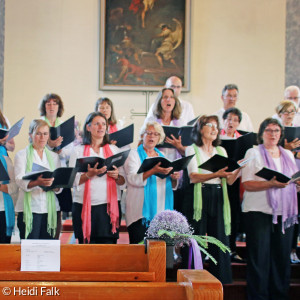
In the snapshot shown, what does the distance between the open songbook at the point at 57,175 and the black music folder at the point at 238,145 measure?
1405 mm

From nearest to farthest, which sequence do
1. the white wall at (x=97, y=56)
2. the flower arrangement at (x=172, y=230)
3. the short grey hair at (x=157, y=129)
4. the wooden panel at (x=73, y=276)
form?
the wooden panel at (x=73, y=276) < the flower arrangement at (x=172, y=230) < the short grey hair at (x=157, y=129) < the white wall at (x=97, y=56)

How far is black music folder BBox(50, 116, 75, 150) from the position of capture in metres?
4.48

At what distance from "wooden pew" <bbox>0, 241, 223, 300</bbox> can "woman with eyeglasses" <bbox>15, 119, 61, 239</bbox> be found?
1.85 meters

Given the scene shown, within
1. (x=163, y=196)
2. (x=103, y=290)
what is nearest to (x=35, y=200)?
(x=163, y=196)

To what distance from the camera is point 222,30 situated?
8656 mm

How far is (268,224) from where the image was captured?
426cm

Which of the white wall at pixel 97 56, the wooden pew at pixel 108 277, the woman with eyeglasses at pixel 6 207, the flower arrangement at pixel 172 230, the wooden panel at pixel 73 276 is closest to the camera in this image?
the wooden pew at pixel 108 277

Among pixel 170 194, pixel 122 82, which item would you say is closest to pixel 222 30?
pixel 122 82

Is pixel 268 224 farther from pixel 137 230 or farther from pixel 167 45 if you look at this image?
pixel 167 45

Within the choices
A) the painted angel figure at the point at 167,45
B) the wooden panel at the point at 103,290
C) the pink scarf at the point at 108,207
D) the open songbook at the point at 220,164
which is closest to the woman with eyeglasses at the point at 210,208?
the open songbook at the point at 220,164

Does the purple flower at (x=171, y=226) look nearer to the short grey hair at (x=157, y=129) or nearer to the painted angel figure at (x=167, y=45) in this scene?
the short grey hair at (x=157, y=129)

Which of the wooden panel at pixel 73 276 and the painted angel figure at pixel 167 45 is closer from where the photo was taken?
the wooden panel at pixel 73 276

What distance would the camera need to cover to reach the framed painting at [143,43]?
8.48m

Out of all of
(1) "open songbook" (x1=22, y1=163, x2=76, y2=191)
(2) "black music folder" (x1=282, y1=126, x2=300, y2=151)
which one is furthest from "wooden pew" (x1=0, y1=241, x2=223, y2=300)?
(2) "black music folder" (x1=282, y1=126, x2=300, y2=151)
